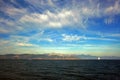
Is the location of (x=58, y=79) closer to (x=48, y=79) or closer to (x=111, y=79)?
(x=48, y=79)

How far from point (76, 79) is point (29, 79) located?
43.9 feet

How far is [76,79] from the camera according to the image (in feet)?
145

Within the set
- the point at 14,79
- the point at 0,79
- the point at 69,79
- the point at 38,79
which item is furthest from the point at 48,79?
the point at 0,79

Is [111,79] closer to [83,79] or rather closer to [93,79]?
[93,79]

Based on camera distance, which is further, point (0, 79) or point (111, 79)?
point (111, 79)

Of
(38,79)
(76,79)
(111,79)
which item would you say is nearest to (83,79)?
(76,79)

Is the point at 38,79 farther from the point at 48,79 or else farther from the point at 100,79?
the point at 100,79

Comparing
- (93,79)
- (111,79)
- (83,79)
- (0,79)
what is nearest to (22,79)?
(0,79)

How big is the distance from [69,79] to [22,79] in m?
13.2

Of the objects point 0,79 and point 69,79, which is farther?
point 69,79

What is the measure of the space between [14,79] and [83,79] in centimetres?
1951

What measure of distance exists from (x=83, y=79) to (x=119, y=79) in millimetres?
10133

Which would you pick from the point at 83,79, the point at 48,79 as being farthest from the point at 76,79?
the point at 48,79

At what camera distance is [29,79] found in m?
42.7
